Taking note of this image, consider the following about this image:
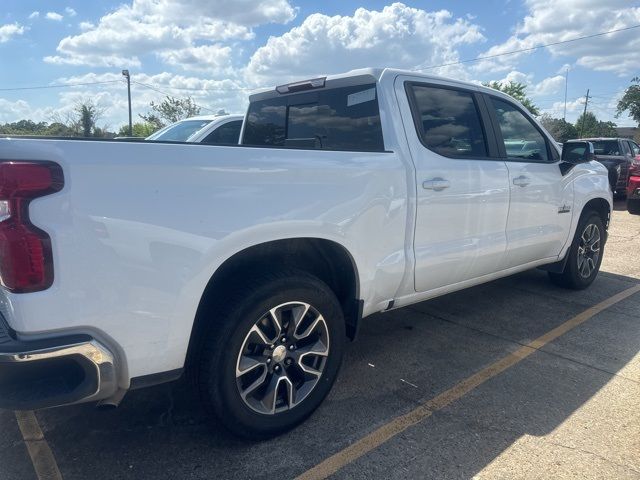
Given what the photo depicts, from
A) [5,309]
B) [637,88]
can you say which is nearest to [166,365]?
[5,309]

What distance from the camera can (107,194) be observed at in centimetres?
199

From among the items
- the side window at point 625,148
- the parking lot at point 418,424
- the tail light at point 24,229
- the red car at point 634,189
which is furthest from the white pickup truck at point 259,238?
the side window at point 625,148

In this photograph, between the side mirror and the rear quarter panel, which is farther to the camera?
the side mirror

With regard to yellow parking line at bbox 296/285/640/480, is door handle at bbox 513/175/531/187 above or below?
above

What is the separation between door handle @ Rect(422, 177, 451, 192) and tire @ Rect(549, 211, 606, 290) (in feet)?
7.98

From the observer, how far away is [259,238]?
8.02ft

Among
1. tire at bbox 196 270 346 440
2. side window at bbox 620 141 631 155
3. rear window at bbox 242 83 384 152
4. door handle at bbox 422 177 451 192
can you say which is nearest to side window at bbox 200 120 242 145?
rear window at bbox 242 83 384 152

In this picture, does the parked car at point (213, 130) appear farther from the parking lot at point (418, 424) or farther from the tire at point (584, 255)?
the tire at point (584, 255)

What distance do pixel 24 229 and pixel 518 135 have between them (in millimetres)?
3827

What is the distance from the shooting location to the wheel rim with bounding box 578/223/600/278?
17.3 feet

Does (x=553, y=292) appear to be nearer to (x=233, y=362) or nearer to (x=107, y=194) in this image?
(x=233, y=362)

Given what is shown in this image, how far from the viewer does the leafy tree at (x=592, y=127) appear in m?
68.4

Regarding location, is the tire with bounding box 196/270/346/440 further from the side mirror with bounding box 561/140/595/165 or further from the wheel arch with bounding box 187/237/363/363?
the side mirror with bounding box 561/140/595/165

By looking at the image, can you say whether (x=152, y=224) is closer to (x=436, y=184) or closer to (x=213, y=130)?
(x=436, y=184)
